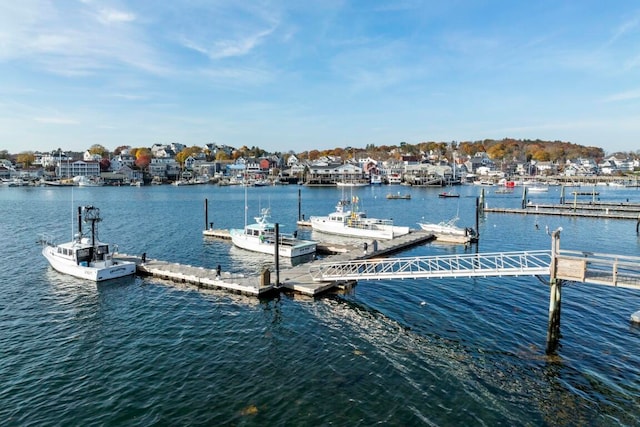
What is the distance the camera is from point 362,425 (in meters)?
13.5

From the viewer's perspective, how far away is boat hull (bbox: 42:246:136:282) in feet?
96.8

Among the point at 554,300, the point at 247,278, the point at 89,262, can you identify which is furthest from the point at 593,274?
the point at 89,262

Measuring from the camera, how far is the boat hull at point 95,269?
96.8 feet

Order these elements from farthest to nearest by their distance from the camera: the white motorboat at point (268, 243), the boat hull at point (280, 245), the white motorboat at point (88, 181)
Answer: the white motorboat at point (88, 181), the white motorboat at point (268, 243), the boat hull at point (280, 245)

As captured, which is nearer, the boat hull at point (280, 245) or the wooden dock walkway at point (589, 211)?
the boat hull at point (280, 245)

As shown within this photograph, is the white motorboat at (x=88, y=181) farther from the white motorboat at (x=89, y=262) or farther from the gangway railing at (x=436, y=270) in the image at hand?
the gangway railing at (x=436, y=270)

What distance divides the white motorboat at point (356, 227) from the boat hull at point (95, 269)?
1029 inches

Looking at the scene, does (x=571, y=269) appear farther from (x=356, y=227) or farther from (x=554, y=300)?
(x=356, y=227)

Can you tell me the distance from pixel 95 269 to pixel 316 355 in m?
19.4

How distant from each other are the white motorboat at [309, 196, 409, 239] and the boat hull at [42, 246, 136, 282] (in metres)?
26.1

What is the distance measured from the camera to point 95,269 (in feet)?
→ 96.5

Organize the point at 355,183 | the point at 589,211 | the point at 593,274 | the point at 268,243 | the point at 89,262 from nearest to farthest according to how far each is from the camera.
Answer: the point at 593,274, the point at 89,262, the point at 268,243, the point at 589,211, the point at 355,183

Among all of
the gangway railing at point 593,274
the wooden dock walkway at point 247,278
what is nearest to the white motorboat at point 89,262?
the wooden dock walkway at point 247,278

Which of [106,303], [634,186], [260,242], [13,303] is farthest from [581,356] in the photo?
[634,186]
